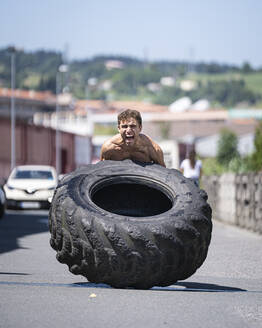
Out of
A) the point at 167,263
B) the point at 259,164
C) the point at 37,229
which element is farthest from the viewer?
the point at 259,164

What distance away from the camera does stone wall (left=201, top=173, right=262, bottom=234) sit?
18.3 meters

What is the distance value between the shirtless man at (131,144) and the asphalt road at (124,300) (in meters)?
1.19

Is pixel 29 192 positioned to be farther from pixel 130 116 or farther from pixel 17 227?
pixel 130 116

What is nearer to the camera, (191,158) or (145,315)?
(145,315)

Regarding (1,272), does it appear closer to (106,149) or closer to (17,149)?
(106,149)

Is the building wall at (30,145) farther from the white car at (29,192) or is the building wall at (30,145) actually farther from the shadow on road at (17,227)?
the shadow on road at (17,227)

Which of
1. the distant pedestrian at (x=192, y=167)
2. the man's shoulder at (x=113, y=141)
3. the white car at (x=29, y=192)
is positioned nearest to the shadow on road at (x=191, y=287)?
the man's shoulder at (x=113, y=141)

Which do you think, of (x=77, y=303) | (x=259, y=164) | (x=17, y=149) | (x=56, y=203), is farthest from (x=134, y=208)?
(x=17, y=149)

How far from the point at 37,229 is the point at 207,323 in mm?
12753

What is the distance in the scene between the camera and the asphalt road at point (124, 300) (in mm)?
5855

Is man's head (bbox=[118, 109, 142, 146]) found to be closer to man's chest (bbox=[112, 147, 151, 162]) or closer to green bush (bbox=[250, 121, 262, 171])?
man's chest (bbox=[112, 147, 151, 162])

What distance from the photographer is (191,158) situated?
1920cm

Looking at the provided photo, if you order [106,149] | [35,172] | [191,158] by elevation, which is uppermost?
[106,149]

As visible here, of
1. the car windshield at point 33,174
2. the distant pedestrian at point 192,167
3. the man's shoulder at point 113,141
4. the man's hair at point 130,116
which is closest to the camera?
the man's hair at point 130,116
